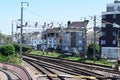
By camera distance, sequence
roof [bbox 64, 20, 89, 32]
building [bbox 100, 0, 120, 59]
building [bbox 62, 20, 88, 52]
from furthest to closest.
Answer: building [bbox 62, 20, 88, 52] < roof [bbox 64, 20, 89, 32] < building [bbox 100, 0, 120, 59]

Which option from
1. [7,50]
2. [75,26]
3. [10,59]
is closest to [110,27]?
[75,26]

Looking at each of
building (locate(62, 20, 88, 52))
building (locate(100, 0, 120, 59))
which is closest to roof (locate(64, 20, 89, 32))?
building (locate(62, 20, 88, 52))

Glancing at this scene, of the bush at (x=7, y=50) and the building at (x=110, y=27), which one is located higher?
the building at (x=110, y=27)

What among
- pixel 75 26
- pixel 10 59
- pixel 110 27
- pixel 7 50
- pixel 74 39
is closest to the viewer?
pixel 10 59

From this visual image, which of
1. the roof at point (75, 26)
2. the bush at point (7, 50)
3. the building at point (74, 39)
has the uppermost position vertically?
the roof at point (75, 26)

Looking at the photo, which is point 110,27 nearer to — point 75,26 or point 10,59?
point 75,26

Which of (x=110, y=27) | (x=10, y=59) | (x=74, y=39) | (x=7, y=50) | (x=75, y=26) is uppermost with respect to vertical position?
(x=75, y=26)

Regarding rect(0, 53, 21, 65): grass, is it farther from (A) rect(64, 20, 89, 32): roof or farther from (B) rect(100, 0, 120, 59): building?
(A) rect(64, 20, 89, 32): roof

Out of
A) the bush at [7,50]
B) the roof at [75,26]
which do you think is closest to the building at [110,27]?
the roof at [75,26]

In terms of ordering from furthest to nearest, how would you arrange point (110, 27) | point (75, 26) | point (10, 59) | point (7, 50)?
point (75, 26) < point (110, 27) < point (7, 50) < point (10, 59)

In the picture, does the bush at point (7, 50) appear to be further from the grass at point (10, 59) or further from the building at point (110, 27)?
the building at point (110, 27)

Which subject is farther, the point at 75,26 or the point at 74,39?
the point at 74,39

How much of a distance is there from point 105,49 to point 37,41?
7634 cm

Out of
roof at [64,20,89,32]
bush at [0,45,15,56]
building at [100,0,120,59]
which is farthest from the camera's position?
roof at [64,20,89,32]
